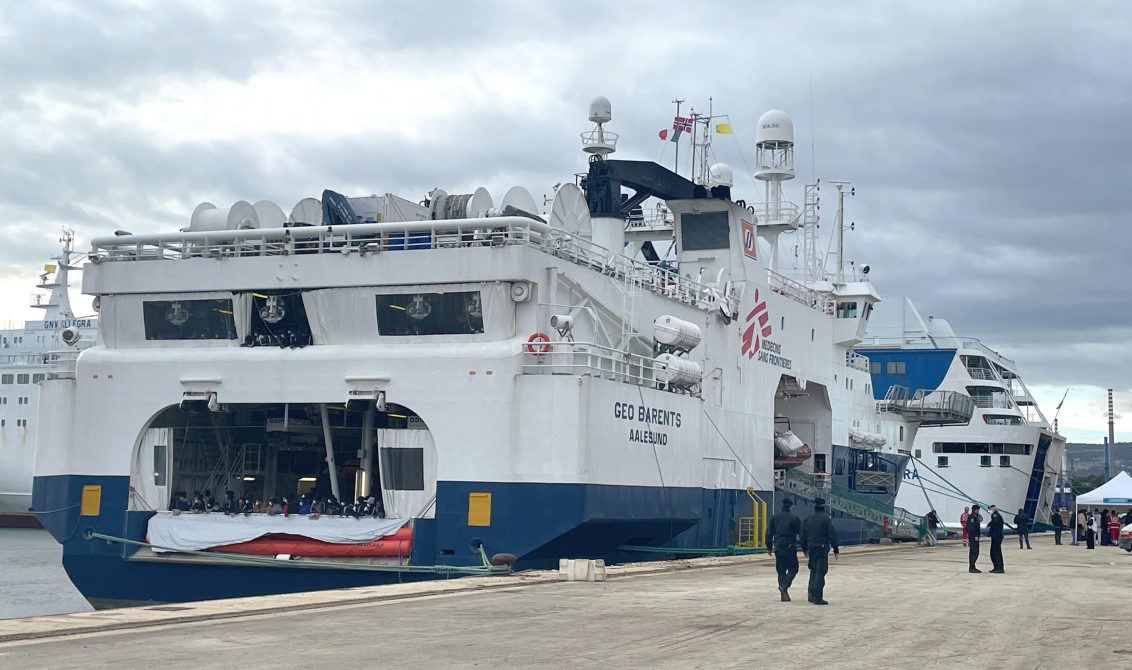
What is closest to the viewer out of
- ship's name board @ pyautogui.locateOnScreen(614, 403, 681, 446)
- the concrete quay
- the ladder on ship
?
the concrete quay

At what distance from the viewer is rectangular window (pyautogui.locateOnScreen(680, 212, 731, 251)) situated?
107 ft

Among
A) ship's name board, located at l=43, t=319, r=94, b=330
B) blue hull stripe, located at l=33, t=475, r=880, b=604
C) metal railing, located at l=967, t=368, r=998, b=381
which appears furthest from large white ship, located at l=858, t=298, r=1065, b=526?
ship's name board, located at l=43, t=319, r=94, b=330

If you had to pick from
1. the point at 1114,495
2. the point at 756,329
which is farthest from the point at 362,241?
the point at 1114,495

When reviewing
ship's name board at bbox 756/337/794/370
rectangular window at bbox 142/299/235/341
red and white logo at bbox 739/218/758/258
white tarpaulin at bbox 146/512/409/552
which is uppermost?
red and white logo at bbox 739/218/758/258

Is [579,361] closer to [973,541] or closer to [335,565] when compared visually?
[335,565]

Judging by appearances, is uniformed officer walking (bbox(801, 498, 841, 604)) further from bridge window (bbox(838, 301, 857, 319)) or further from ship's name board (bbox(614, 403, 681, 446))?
bridge window (bbox(838, 301, 857, 319))

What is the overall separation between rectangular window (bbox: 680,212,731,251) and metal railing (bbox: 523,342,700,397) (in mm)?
8273

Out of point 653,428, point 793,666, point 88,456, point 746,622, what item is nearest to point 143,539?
point 88,456

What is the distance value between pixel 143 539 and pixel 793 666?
16.3m

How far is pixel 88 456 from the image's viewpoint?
79.5 ft

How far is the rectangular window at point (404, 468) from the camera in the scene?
22656 mm

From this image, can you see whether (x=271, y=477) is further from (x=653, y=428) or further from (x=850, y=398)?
(x=850, y=398)

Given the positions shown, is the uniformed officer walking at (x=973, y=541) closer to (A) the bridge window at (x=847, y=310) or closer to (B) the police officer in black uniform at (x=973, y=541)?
(B) the police officer in black uniform at (x=973, y=541)

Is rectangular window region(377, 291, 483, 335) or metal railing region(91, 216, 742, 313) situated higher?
metal railing region(91, 216, 742, 313)
